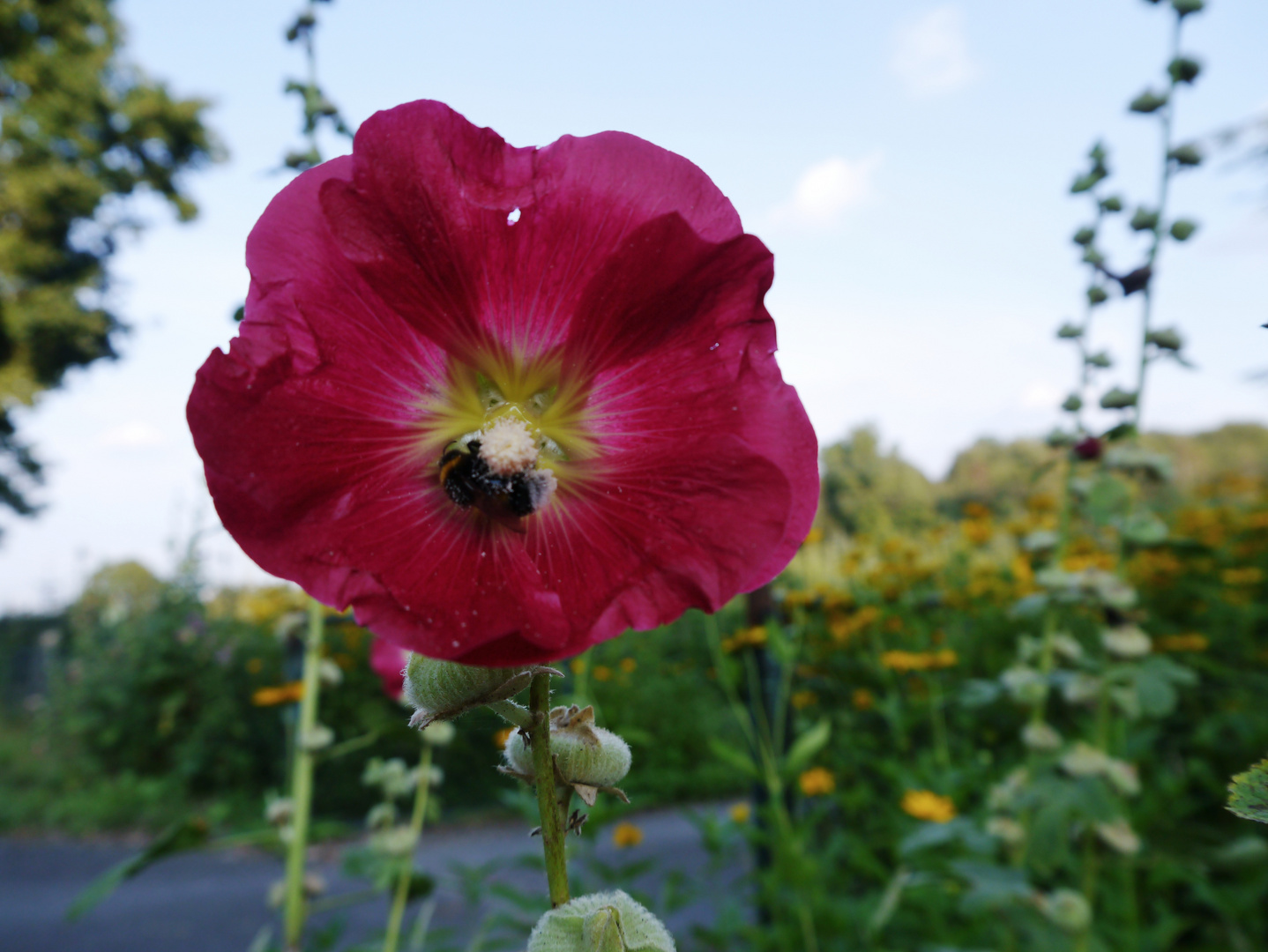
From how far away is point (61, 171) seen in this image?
1380cm

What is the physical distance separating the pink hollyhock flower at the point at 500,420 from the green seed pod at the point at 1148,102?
183 centimetres

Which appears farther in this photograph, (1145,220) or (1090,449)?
(1090,449)

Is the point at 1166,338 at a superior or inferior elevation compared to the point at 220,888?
superior

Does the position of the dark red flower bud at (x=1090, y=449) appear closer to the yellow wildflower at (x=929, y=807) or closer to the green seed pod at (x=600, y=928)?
the yellow wildflower at (x=929, y=807)

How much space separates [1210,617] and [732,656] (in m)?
2.59

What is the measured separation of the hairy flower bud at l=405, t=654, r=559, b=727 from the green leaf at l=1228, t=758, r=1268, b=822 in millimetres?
265

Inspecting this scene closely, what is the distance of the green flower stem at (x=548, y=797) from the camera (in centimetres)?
34

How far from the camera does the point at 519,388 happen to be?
49 centimetres

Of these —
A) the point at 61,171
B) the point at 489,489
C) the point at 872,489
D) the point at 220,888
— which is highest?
the point at 61,171

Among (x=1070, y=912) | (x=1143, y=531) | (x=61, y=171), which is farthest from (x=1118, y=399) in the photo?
(x=61, y=171)

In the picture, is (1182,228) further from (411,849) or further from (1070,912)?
(411,849)

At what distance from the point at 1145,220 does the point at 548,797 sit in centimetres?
191

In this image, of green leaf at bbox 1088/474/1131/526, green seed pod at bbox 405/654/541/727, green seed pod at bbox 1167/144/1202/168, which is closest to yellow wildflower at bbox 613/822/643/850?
green leaf at bbox 1088/474/1131/526

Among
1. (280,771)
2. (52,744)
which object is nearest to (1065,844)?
(280,771)
